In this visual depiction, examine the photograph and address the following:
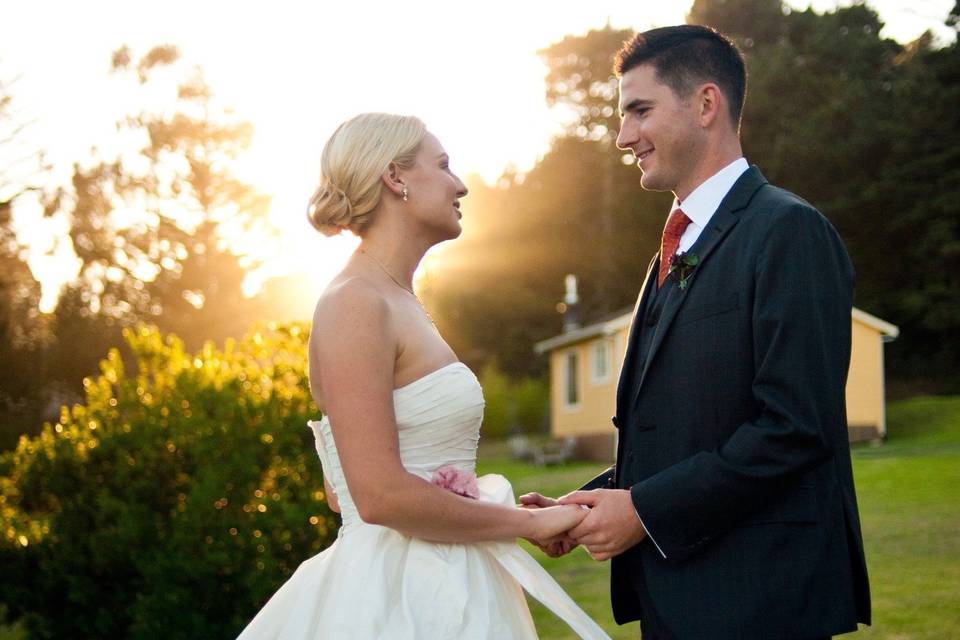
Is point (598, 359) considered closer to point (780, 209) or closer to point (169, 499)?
point (169, 499)

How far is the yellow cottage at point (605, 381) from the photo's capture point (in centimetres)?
3122

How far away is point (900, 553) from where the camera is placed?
1214 cm

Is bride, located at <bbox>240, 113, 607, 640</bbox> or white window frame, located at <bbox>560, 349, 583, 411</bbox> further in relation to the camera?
white window frame, located at <bbox>560, 349, 583, 411</bbox>

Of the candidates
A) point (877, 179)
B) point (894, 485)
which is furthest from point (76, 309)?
point (877, 179)

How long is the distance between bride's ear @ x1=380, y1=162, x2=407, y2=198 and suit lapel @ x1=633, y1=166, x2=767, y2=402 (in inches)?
38.5

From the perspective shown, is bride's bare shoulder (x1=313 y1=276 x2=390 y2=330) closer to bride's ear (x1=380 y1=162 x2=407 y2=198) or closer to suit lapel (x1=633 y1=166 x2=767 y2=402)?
bride's ear (x1=380 y1=162 x2=407 y2=198)

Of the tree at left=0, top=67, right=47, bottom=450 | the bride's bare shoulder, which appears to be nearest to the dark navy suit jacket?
the bride's bare shoulder

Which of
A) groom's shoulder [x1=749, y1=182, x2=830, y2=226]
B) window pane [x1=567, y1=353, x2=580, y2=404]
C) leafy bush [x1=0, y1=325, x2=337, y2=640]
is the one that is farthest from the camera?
window pane [x1=567, y1=353, x2=580, y2=404]

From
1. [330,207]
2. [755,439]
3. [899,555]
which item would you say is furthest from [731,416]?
[899,555]

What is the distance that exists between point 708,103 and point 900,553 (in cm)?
971

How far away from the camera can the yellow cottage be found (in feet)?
102

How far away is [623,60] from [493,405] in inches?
1612

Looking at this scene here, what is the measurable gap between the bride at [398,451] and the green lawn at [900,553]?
5.82 m

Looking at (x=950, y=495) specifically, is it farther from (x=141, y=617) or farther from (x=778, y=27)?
(x=778, y=27)
